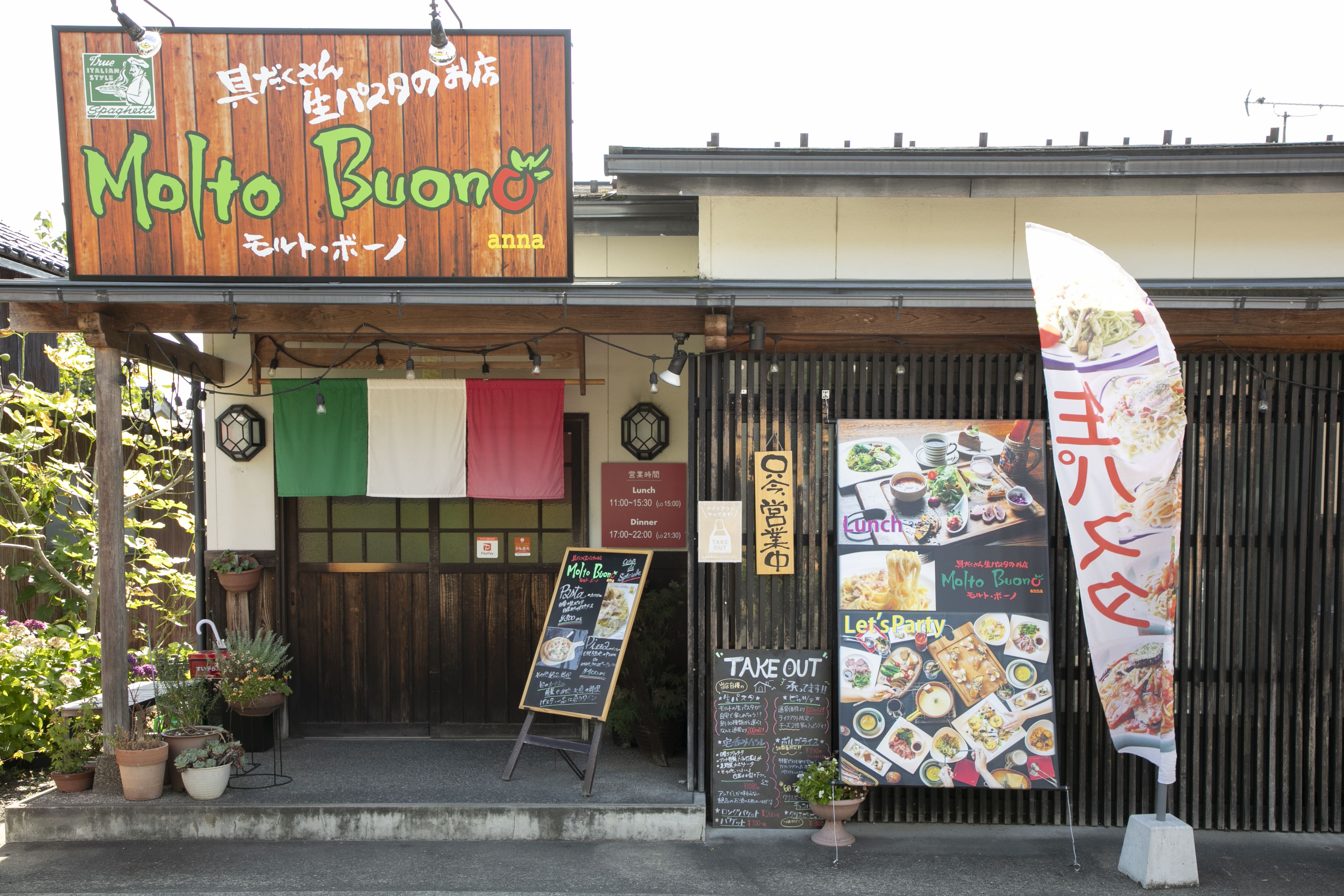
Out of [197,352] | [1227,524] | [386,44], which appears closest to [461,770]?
[197,352]

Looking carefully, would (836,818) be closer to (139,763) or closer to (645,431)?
(645,431)

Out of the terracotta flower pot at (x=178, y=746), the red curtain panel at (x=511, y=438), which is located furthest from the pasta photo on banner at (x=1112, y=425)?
the terracotta flower pot at (x=178, y=746)

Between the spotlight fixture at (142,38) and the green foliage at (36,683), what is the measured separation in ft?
16.0

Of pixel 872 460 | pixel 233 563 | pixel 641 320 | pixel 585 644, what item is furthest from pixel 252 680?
pixel 872 460

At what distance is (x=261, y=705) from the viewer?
623 cm

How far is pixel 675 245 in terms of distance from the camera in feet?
24.0

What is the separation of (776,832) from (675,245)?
4712mm

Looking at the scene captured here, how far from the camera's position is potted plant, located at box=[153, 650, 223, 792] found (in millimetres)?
5961

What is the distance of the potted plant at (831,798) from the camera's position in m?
5.62

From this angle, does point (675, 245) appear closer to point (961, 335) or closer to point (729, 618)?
point (961, 335)

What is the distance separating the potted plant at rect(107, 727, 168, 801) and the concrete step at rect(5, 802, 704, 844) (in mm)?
127

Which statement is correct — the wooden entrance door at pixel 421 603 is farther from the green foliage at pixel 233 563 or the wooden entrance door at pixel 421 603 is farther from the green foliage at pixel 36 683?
the green foliage at pixel 36 683

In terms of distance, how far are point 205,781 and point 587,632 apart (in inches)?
110

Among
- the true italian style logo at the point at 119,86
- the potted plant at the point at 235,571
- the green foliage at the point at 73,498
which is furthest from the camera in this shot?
the green foliage at the point at 73,498
